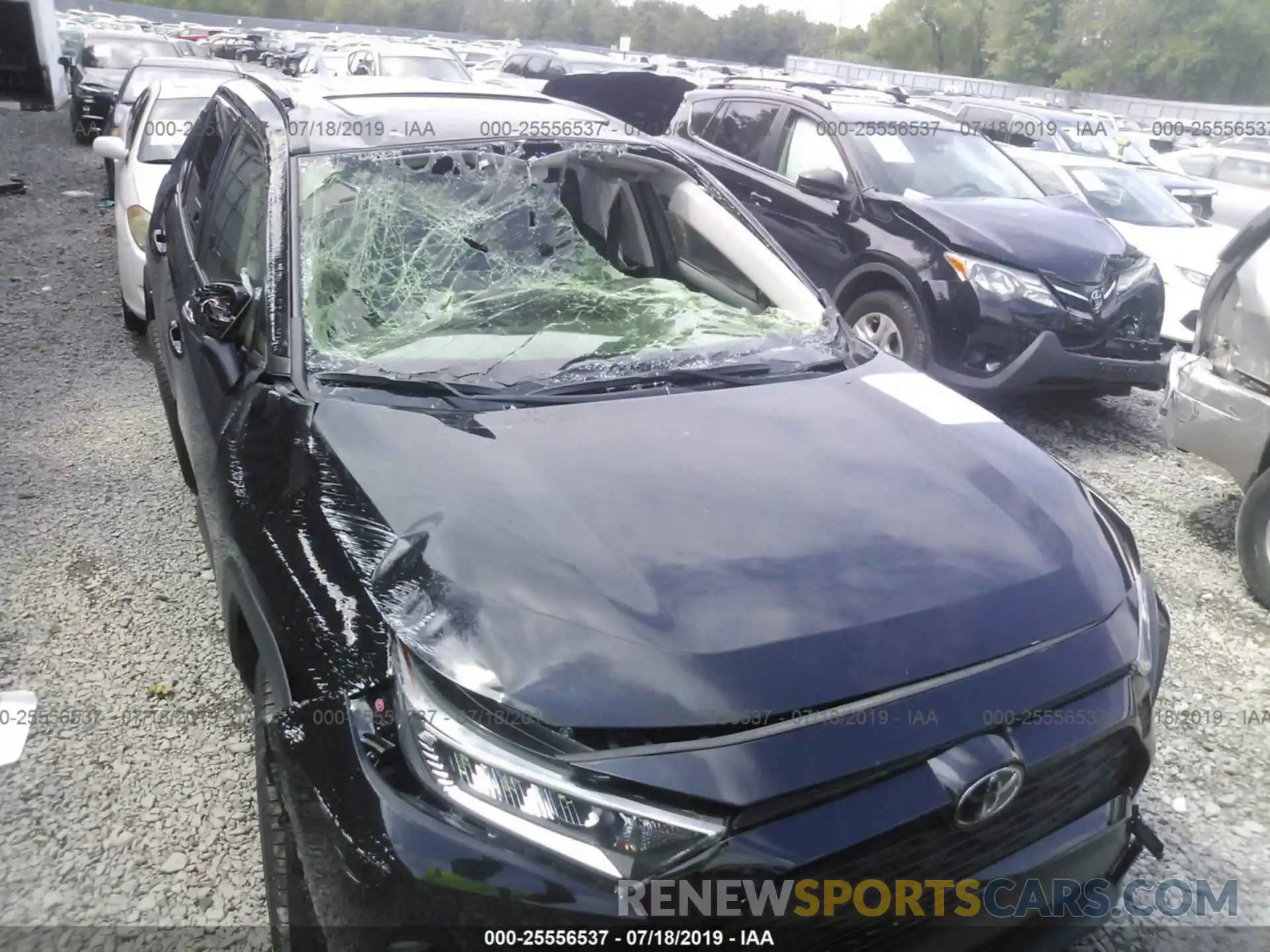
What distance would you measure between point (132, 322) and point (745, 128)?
4231 millimetres

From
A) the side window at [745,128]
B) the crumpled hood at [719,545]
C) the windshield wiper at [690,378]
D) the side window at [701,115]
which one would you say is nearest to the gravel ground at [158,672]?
the crumpled hood at [719,545]

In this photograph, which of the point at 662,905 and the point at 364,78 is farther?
the point at 364,78

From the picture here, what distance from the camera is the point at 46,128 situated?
52.5 ft

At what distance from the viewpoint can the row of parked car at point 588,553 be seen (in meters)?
1.51

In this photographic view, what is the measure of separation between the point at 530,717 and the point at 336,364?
116 cm

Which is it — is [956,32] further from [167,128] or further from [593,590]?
[593,590]

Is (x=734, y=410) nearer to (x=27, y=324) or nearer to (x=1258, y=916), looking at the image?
(x=1258, y=916)

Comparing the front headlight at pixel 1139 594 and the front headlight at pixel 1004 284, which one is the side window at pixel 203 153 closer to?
the front headlight at pixel 1139 594

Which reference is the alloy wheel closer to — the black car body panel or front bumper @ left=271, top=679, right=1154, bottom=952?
front bumper @ left=271, top=679, right=1154, bottom=952

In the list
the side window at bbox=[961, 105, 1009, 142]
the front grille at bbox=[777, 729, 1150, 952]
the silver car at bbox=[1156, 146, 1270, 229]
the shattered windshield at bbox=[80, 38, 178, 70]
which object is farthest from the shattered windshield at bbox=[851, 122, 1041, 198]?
the shattered windshield at bbox=[80, 38, 178, 70]

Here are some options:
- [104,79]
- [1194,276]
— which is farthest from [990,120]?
[104,79]

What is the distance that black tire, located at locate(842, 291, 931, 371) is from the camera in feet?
17.6

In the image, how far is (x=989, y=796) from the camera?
163 centimetres

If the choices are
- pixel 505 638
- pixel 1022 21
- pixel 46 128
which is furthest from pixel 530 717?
pixel 1022 21
